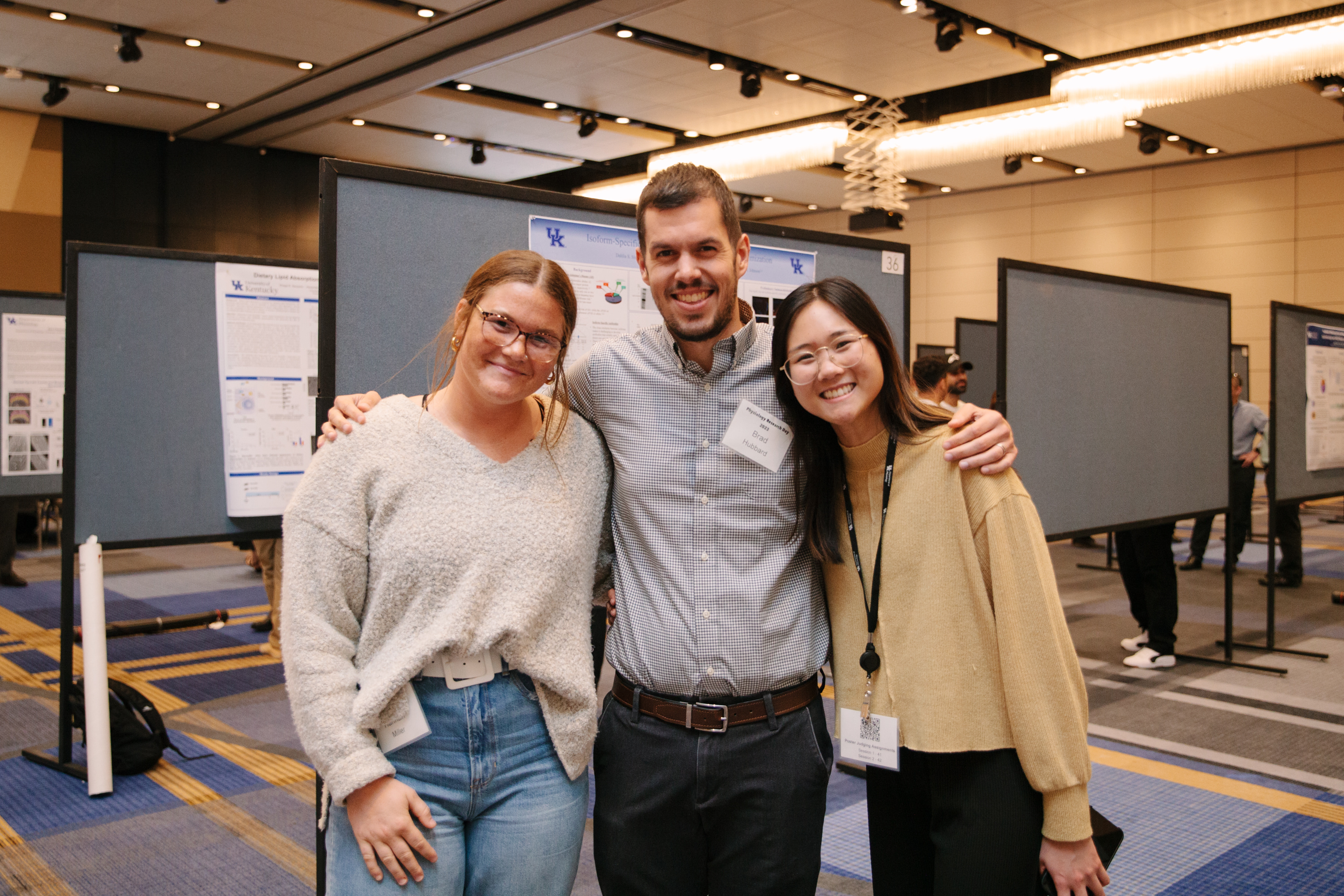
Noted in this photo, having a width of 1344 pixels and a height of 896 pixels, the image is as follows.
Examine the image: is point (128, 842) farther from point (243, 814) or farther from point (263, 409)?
point (263, 409)

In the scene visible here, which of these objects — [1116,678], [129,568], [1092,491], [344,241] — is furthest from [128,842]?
[129,568]

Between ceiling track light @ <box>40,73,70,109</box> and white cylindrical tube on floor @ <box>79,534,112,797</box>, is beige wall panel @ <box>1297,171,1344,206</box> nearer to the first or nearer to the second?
white cylindrical tube on floor @ <box>79,534,112,797</box>

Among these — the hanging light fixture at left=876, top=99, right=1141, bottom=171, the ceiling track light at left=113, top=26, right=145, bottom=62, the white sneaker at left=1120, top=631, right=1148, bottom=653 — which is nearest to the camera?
the white sneaker at left=1120, top=631, right=1148, bottom=653

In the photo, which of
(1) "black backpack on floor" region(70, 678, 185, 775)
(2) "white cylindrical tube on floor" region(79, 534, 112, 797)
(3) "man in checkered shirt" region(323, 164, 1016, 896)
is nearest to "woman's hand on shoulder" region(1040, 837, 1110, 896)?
(3) "man in checkered shirt" region(323, 164, 1016, 896)

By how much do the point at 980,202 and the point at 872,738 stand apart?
14.5 metres

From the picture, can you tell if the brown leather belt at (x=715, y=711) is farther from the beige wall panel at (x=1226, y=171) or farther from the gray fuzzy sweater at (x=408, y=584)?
the beige wall panel at (x=1226, y=171)

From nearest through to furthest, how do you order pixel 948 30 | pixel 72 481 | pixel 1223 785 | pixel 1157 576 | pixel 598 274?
pixel 598 274, pixel 72 481, pixel 1223 785, pixel 1157 576, pixel 948 30

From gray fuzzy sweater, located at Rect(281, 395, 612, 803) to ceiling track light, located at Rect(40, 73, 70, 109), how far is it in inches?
415

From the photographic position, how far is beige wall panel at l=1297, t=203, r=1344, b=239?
11.6 m

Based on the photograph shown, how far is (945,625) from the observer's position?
142cm

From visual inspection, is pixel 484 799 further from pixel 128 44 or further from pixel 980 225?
pixel 980 225

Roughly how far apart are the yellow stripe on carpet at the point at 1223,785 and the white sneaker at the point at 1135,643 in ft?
5.21

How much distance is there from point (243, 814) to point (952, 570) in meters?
2.61

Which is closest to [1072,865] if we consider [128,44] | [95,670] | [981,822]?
[981,822]
